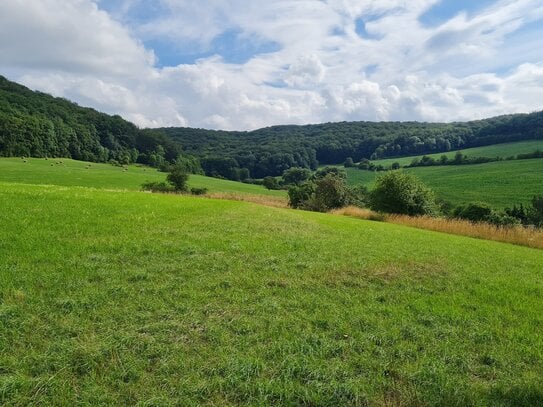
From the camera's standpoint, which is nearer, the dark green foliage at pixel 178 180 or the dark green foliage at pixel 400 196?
the dark green foliage at pixel 400 196

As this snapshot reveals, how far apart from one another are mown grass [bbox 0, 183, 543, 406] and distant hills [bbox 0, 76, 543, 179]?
93034 mm

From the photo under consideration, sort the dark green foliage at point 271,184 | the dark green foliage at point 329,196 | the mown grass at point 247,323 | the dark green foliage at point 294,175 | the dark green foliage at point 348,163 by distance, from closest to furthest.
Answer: the mown grass at point 247,323 < the dark green foliage at point 329,196 < the dark green foliage at point 271,184 < the dark green foliage at point 294,175 < the dark green foliage at point 348,163

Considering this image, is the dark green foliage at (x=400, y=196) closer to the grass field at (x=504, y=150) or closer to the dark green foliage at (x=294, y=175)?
the dark green foliage at (x=294, y=175)

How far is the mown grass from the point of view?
187 inches

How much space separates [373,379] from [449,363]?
4.49 ft

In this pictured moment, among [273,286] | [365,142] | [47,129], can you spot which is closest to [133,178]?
[47,129]

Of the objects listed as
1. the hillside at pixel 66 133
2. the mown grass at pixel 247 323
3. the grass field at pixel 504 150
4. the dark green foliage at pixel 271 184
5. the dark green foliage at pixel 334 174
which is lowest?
the dark green foliage at pixel 271 184

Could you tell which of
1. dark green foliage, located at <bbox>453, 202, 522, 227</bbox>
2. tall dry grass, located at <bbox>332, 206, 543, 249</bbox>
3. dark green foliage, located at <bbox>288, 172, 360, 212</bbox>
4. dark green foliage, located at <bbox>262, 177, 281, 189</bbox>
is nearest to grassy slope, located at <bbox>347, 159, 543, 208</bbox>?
dark green foliage, located at <bbox>453, 202, 522, 227</bbox>

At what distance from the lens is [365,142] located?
15700 cm

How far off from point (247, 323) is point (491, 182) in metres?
89.3

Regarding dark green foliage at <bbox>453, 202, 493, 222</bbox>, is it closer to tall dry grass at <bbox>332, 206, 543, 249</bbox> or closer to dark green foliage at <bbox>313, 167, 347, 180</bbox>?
dark green foliage at <bbox>313, 167, 347, 180</bbox>

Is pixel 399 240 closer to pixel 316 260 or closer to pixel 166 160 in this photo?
pixel 316 260

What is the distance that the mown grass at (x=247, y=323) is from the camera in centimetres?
476

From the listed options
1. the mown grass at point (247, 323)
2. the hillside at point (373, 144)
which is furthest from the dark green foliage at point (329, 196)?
the hillside at point (373, 144)
